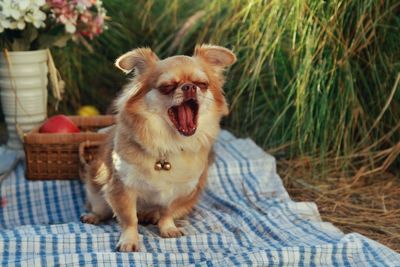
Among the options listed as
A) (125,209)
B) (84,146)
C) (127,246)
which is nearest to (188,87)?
(125,209)

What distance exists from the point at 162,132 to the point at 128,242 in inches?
19.6

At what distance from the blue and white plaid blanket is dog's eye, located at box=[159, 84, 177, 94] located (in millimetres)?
670

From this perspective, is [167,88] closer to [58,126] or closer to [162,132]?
[162,132]

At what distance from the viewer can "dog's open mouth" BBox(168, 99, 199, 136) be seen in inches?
100.0

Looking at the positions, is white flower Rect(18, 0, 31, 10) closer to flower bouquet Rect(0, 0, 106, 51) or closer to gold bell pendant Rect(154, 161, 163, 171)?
flower bouquet Rect(0, 0, 106, 51)

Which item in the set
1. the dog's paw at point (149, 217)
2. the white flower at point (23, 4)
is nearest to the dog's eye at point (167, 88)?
the dog's paw at point (149, 217)

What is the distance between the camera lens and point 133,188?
262 centimetres

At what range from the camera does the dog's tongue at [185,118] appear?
254cm

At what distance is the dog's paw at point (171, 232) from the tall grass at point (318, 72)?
1242 mm

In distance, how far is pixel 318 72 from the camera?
3652mm

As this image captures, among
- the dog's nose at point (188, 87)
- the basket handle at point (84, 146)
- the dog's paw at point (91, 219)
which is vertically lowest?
the dog's paw at point (91, 219)

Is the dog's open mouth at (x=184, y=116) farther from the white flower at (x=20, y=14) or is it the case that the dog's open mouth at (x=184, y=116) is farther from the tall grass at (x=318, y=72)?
the white flower at (x=20, y=14)

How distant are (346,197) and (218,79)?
4.16 feet

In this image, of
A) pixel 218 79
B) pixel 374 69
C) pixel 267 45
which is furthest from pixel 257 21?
pixel 218 79
